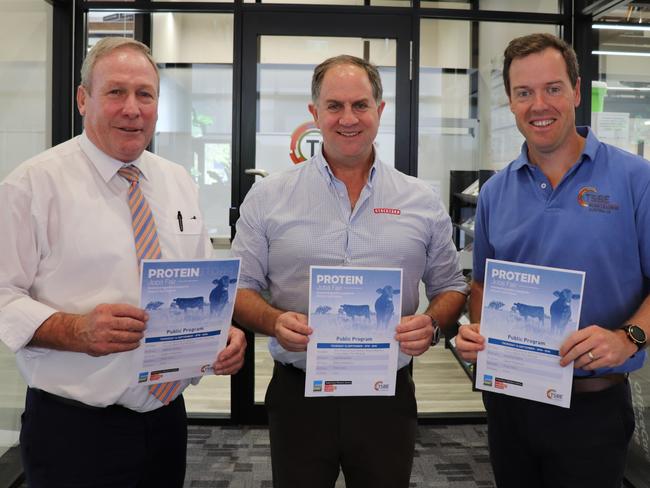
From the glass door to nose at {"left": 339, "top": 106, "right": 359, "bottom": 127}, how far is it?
2178mm

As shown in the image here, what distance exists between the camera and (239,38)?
3887mm

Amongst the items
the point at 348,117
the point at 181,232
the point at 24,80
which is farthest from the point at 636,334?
the point at 24,80

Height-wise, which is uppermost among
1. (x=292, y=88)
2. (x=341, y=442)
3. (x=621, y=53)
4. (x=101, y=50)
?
(x=621, y=53)

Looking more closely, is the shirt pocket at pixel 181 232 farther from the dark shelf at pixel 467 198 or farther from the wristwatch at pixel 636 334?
the dark shelf at pixel 467 198

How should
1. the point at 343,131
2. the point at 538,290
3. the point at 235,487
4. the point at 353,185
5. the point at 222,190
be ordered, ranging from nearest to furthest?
the point at 538,290 → the point at 343,131 → the point at 353,185 → the point at 235,487 → the point at 222,190

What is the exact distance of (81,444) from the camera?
5.24 ft

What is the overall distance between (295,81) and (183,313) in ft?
8.98

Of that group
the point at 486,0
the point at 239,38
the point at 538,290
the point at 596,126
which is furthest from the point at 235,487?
the point at 486,0

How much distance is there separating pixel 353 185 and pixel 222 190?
2.22 metres

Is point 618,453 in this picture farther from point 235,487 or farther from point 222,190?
point 222,190

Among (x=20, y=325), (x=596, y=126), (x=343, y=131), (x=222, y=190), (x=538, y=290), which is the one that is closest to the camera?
(x=20, y=325)

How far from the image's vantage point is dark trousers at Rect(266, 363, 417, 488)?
1797 millimetres

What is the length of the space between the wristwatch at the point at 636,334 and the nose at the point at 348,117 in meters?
0.93

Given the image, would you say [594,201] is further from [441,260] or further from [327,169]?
[327,169]
